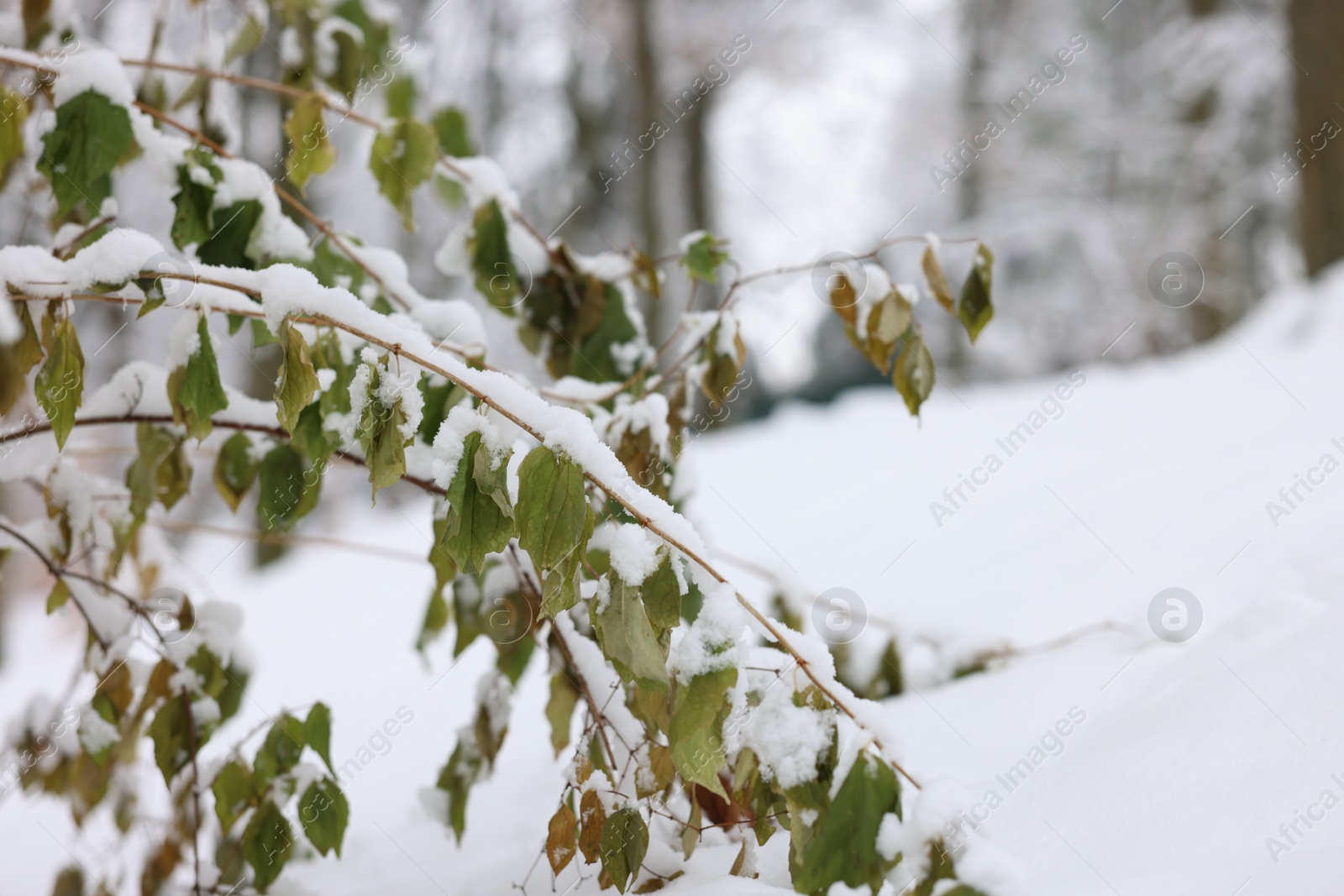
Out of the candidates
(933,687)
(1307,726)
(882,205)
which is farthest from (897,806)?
(882,205)

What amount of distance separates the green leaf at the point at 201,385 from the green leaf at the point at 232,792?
18.2 inches

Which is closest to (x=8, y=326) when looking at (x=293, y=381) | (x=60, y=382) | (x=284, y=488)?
(x=60, y=382)

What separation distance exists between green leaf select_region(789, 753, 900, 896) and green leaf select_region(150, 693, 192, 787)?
76cm

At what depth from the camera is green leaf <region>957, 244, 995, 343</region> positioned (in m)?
0.99

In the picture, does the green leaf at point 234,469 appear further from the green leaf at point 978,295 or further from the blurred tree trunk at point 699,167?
the blurred tree trunk at point 699,167

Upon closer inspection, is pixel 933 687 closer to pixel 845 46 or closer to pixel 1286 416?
pixel 1286 416

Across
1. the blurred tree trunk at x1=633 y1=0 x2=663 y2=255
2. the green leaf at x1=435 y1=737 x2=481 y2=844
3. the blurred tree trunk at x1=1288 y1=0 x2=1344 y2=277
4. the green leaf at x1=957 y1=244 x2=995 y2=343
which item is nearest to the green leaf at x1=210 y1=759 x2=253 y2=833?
the green leaf at x1=435 y1=737 x2=481 y2=844

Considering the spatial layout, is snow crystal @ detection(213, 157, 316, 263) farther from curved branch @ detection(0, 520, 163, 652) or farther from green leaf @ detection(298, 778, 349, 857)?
green leaf @ detection(298, 778, 349, 857)

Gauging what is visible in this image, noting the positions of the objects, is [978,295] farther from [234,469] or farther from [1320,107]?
[1320,107]

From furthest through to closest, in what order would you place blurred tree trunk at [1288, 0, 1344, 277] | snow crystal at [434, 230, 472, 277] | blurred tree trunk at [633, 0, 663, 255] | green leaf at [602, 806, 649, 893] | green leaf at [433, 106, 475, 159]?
blurred tree trunk at [633, 0, 663, 255], blurred tree trunk at [1288, 0, 1344, 277], green leaf at [433, 106, 475, 159], snow crystal at [434, 230, 472, 277], green leaf at [602, 806, 649, 893]

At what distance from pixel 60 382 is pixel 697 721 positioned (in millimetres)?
612

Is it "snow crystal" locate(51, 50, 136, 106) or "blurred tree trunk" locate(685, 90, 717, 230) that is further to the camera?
"blurred tree trunk" locate(685, 90, 717, 230)

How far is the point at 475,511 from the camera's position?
2.10 ft

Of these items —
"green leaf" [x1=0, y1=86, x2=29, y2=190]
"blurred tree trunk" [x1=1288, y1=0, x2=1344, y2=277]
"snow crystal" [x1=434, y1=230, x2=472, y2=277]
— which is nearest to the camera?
"green leaf" [x1=0, y1=86, x2=29, y2=190]
